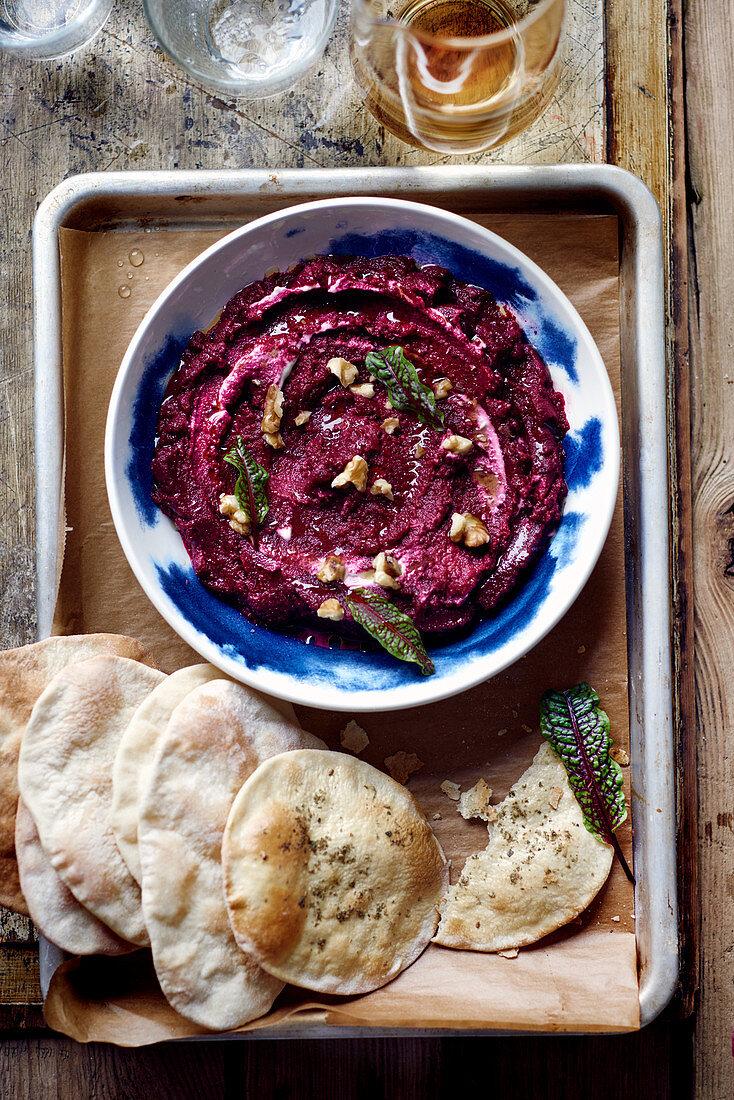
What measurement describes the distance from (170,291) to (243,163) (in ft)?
1.86

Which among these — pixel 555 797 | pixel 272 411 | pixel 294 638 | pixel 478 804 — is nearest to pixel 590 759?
pixel 555 797

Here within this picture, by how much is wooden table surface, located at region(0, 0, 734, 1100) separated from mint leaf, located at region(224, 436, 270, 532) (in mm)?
762

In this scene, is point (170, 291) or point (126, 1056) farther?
point (126, 1056)

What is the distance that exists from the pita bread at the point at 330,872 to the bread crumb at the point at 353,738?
0.27 ft

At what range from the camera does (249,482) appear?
2.25m

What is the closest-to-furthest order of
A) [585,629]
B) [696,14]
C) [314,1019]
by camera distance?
[314,1019]
[585,629]
[696,14]

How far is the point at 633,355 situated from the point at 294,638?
1252 mm

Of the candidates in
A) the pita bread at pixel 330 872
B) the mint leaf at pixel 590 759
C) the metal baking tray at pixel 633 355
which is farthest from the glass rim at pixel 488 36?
the pita bread at pixel 330 872

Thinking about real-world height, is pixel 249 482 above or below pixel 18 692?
above

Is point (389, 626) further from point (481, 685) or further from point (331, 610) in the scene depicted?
point (481, 685)

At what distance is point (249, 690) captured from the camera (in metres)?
2.29

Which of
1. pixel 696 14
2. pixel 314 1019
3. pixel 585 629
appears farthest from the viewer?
pixel 696 14

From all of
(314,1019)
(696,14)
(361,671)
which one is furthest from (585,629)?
(696,14)

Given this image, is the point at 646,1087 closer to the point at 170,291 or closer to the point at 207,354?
the point at 207,354
